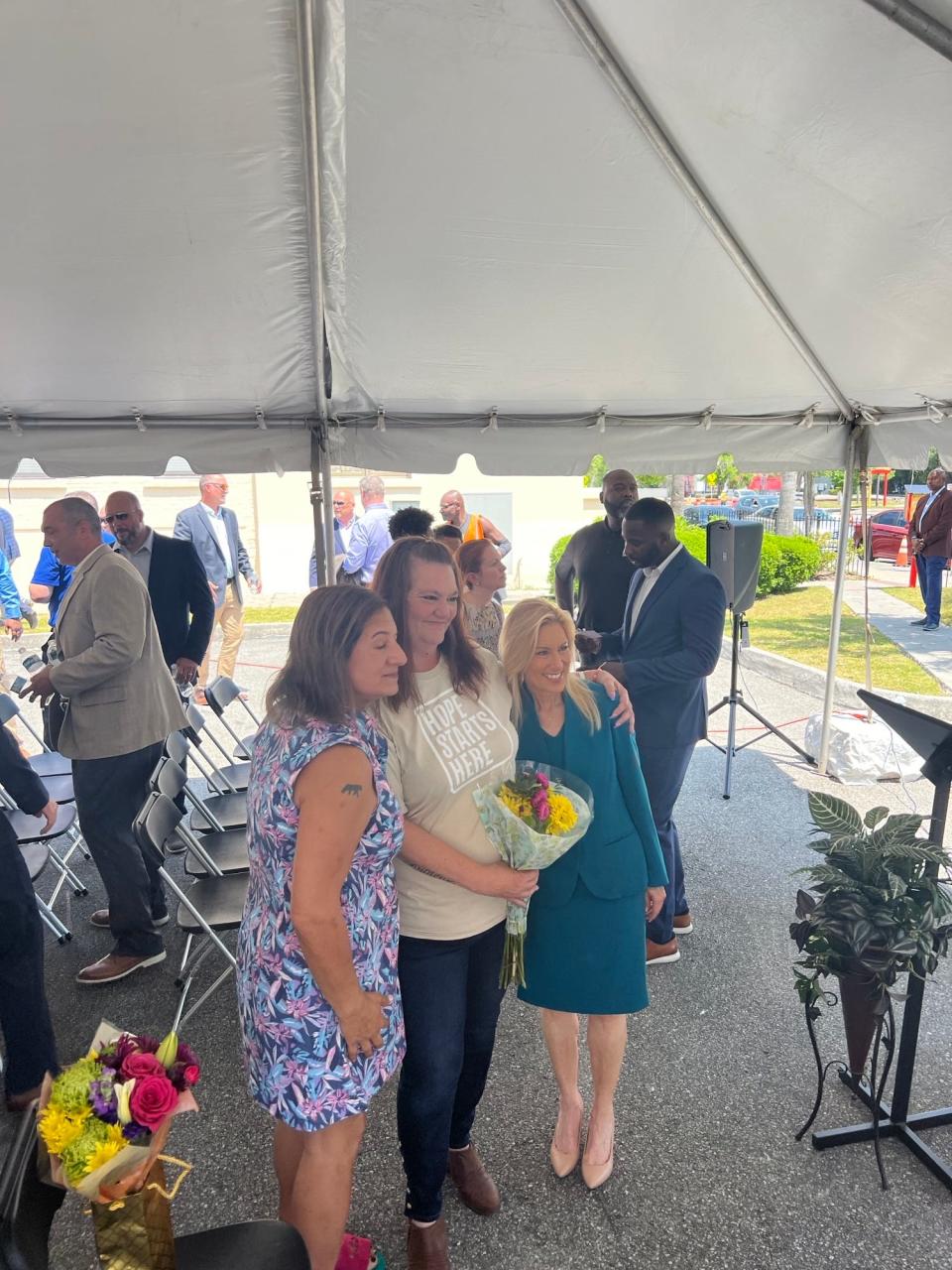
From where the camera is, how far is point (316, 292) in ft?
11.9

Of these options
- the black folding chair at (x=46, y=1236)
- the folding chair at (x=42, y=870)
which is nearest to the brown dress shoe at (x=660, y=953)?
the black folding chair at (x=46, y=1236)

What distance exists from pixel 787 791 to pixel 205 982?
4.10 m

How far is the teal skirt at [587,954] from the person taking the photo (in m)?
2.36

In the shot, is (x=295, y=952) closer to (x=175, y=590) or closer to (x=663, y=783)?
(x=663, y=783)

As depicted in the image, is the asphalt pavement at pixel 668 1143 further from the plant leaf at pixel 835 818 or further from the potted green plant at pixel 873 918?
the plant leaf at pixel 835 818

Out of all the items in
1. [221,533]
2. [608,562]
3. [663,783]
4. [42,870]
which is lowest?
[42,870]

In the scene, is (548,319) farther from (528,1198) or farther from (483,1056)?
(528,1198)

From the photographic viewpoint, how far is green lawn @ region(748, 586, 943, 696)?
9.06m

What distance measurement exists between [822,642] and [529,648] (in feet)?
32.8

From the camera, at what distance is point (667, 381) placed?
462 cm

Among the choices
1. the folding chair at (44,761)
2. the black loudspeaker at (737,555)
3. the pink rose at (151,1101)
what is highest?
the black loudspeaker at (737,555)

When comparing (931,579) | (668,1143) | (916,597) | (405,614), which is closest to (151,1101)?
(405,614)

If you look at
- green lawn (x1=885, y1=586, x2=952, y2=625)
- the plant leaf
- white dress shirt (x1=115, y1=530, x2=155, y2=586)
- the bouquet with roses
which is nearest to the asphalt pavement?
the plant leaf

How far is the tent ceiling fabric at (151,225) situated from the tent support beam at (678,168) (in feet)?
3.04
